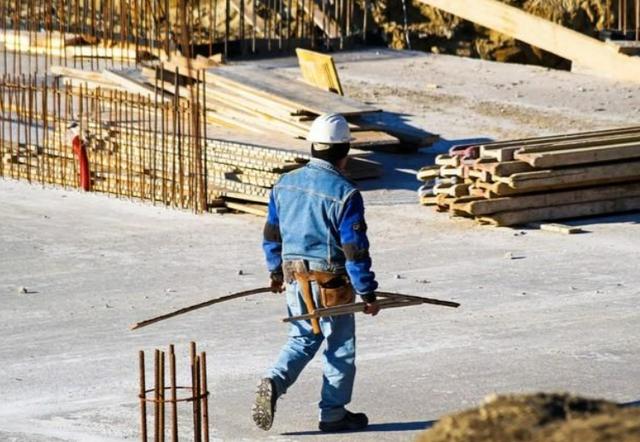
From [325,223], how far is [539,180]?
6833 mm

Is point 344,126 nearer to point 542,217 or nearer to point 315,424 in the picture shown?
point 315,424

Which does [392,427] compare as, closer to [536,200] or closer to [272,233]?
[272,233]

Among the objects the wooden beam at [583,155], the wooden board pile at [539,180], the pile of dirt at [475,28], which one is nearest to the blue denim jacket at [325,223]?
the wooden board pile at [539,180]

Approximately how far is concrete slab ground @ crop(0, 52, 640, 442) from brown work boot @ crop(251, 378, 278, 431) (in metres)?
0.15

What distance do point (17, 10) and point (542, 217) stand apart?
40.4 ft

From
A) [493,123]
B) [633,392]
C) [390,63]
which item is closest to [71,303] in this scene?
[633,392]

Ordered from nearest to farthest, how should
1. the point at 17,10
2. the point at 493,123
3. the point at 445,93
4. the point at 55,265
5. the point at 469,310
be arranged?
the point at 469,310, the point at 55,265, the point at 493,123, the point at 445,93, the point at 17,10

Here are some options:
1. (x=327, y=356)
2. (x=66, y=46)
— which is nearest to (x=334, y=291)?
(x=327, y=356)

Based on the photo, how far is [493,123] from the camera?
2077cm

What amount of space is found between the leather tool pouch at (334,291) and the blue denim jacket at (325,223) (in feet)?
0.20

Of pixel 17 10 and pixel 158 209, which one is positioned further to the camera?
pixel 17 10

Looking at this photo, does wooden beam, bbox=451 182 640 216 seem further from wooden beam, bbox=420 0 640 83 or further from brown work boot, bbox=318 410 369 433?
brown work boot, bbox=318 410 369 433

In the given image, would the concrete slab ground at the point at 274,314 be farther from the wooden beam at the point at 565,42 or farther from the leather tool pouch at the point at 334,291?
the wooden beam at the point at 565,42

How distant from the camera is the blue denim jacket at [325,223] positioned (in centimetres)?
884
